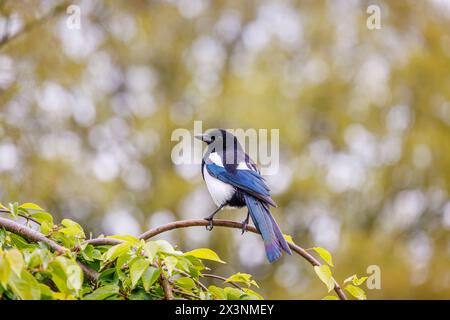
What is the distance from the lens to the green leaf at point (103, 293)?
2131 mm

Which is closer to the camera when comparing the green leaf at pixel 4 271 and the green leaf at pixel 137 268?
the green leaf at pixel 4 271

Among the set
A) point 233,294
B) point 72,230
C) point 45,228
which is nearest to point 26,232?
point 45,228

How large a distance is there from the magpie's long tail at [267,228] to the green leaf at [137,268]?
2.86ft

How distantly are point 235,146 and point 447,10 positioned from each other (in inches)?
409

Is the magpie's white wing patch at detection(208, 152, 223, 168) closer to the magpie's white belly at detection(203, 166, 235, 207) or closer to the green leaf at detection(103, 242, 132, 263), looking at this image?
the magpie's white belly at detection(203, 166, 235, 207)

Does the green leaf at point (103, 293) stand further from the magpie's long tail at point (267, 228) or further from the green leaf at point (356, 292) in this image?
the magpie's long tail at point (267, 228)

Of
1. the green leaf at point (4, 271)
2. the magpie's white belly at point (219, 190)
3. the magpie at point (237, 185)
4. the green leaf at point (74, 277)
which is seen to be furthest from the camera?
the magpie's white belly at point (219, 190)

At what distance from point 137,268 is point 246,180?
6.26ft

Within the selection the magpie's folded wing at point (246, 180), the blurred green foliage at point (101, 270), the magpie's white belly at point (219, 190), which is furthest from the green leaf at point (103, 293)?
the magpie's white belly at point (219, 190)

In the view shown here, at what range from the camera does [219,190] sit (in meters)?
4.27

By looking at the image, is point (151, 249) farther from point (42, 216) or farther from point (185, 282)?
point (42, 216)
